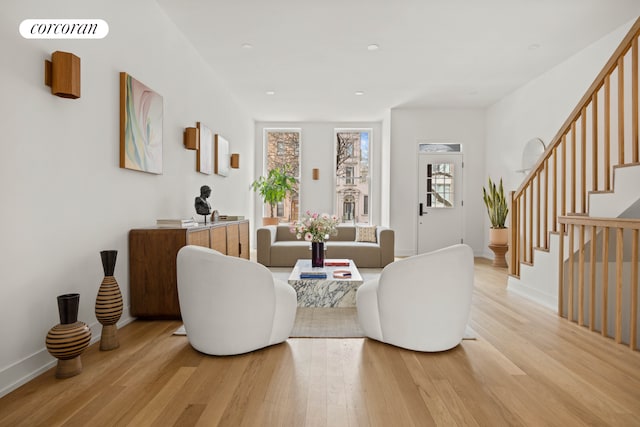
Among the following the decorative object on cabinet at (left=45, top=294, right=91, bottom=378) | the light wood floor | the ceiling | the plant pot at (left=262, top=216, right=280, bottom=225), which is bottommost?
the light wood floor

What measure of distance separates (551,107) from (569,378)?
14.8 feet

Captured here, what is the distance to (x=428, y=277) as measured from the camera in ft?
8.21

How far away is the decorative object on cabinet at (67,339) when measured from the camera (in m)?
2.06

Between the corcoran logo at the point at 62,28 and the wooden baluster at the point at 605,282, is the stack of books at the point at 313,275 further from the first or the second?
the corcoran logo at the point at 62,28

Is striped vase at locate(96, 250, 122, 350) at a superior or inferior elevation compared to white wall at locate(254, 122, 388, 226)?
inferior

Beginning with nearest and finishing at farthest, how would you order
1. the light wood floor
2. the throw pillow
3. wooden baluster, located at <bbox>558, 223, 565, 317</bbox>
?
the light wood floor < wooden baluster, located at <bbox>558, 223, 565, 317</bbox> < the throw pillow

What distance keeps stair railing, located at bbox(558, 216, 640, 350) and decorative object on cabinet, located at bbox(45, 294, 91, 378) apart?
351cm

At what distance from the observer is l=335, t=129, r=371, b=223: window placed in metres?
8.82

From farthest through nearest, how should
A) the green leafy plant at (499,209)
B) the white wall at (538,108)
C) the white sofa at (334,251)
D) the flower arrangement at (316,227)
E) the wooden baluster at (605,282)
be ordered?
the green leafy plant at (499,209), the white sofa at (334,251), the white wall at (538,108), the flower arrangement at (316,227), the wooden baluster at (605,282)

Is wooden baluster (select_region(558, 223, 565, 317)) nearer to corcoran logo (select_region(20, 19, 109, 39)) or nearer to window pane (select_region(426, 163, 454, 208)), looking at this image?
window pane (select_region(426, 163, 454, 208))

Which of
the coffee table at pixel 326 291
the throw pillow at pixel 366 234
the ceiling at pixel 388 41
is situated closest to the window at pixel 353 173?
the ceiling at pixel 388 41

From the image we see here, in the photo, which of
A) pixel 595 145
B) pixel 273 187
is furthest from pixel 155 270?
pixel 273 187

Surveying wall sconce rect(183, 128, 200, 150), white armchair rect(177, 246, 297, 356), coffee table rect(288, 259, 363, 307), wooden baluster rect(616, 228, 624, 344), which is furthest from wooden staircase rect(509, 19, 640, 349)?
wall sconce rect(183, 128, 200, 150)

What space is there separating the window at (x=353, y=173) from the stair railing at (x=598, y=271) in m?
5.21
